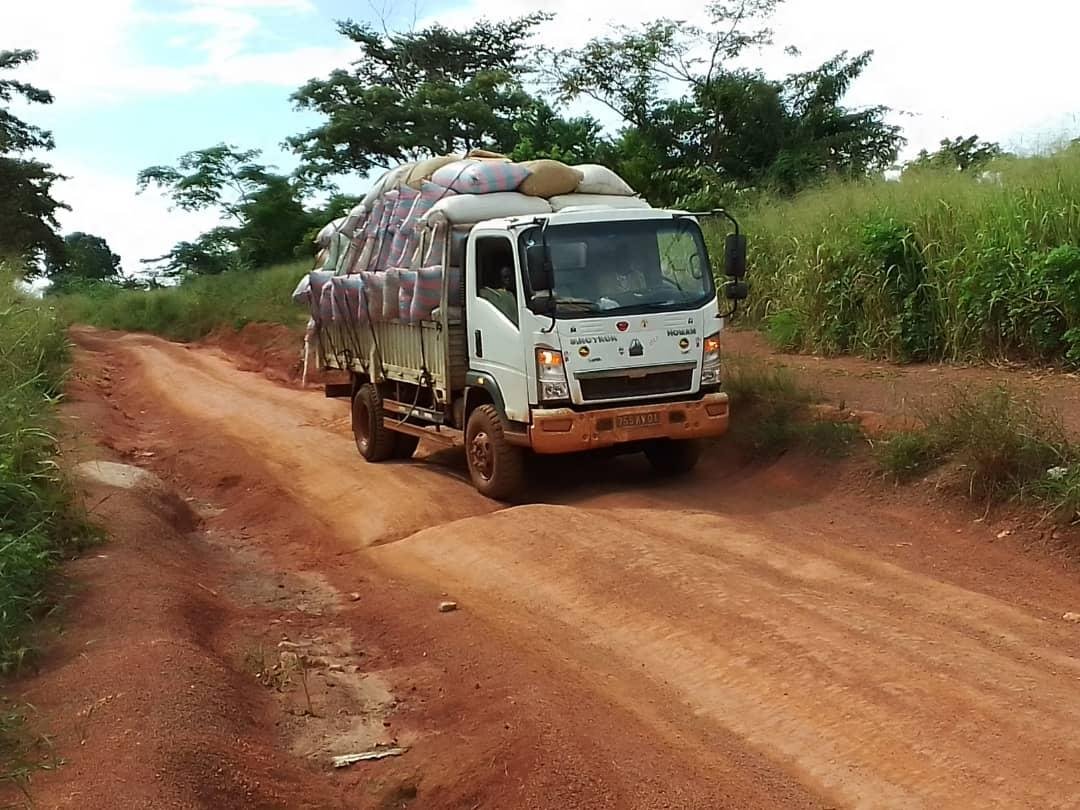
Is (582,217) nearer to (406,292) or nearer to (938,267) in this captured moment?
(406,292)

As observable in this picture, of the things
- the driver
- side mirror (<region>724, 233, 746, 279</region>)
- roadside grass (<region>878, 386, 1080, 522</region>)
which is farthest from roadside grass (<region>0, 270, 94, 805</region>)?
roadside grass (<region>878, 386, 1080, 522</region>)

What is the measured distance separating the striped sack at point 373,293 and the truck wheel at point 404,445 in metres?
1.33

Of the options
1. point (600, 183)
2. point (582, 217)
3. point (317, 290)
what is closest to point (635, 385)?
point (582, 217)

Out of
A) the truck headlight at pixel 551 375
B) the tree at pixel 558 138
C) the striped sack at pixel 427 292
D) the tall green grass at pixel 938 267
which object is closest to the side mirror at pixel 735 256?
the truck headlight at pixel 551 375

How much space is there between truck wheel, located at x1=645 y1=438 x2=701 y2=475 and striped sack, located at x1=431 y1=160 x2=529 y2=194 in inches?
107

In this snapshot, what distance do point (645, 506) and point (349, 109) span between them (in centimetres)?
2889

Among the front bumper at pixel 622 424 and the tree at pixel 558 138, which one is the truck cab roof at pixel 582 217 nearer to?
the front bumper at pixel 622 424

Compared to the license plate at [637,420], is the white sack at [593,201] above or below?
above

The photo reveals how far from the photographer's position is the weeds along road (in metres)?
4.48

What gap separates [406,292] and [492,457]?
2089mm

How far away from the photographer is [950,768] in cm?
439

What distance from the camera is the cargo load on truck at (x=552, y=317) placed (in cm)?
918

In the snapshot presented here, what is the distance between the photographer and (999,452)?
781cm

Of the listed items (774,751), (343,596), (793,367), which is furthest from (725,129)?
(774,751)
